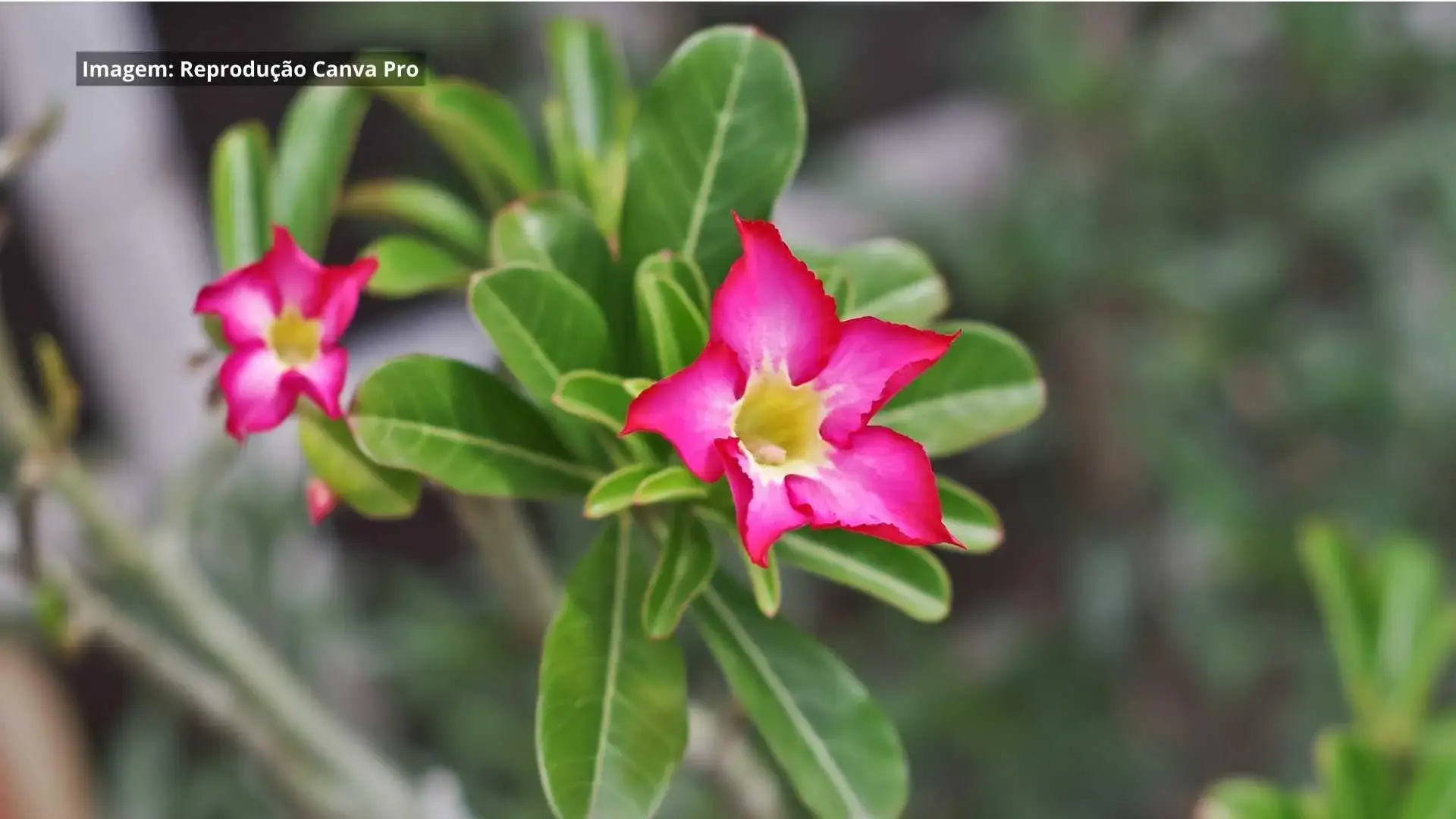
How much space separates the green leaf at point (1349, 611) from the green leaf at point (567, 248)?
498mm

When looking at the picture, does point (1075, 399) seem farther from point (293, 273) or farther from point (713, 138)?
point (293, 273)

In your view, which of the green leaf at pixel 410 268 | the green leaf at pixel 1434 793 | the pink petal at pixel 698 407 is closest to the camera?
the pink petal at pixel 698 407

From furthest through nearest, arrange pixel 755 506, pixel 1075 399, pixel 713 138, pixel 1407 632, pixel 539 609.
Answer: pixel 1075 399
pixel 1407 632
pixel 539 609
pixel 713 138
pixel 755 506

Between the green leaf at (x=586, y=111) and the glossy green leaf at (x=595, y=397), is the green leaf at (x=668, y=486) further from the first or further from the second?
the green leaf at (x=586, y=111)

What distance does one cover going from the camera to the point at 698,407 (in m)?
0.33

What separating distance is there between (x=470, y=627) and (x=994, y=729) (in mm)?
669

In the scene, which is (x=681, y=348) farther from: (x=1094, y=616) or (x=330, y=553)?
(x=330, y=553)

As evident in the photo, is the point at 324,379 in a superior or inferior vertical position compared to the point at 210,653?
superior

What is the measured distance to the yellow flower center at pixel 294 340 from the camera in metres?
0.37

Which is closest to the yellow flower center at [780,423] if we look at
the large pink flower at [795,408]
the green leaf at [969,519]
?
the large pink flower at [795,408]

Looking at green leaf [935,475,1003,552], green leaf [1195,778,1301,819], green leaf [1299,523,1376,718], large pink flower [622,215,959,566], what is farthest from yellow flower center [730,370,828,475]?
green leaf [1299,523,1376,718]

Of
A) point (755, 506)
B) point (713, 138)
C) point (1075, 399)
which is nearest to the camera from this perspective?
point (755, 506)

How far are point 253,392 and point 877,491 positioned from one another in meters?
Result: 0.21

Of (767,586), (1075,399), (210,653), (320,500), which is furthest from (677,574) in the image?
(1075,399)
